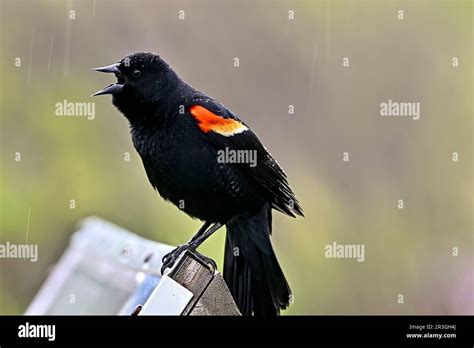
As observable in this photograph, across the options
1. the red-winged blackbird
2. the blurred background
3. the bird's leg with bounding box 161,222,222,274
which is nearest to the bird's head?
the red-winged blackbird

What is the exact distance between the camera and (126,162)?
541cm

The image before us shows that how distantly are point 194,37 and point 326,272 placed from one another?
1.94 metres

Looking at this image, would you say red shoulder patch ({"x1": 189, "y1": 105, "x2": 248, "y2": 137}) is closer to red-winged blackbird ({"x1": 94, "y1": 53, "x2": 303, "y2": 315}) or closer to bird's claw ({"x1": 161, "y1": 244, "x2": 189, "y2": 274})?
red-winged blackbird ({"x1": 94, "y1": 53, "x2": 303, "y2": 315})

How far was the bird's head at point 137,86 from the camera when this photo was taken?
3580 millimetres

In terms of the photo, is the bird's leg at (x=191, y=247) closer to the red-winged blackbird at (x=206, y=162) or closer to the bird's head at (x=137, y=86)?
the red-winged blackbird at (x=206, y=162)

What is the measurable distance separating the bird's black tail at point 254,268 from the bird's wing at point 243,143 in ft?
0.41

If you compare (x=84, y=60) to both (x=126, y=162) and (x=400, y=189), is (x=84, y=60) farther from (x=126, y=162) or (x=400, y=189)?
(x=400, y=189)

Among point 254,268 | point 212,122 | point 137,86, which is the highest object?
point 137,86

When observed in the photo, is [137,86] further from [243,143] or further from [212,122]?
[243,143]

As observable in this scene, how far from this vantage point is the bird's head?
11.7ft

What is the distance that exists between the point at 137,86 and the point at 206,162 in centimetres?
47

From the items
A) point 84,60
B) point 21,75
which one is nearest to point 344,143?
point 84,60

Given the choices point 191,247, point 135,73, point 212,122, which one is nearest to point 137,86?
point 135,73

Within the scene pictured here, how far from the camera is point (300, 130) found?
5.69 meters
